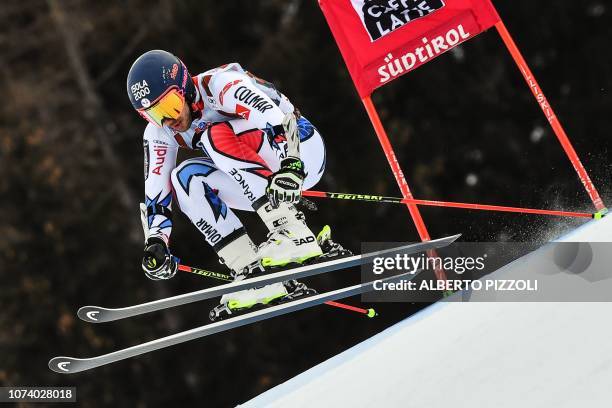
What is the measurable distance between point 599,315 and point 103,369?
13778mm

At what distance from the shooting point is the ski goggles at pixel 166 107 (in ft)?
20.0

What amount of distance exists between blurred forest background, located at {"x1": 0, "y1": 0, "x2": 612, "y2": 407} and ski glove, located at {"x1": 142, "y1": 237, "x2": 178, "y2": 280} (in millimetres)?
9040

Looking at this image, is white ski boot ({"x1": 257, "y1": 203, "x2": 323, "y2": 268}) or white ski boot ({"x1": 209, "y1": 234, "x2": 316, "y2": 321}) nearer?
white ski boot ({"x1": 257, "y1": 203, "x2": 323, "y2": 268})

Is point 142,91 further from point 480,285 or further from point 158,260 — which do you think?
point 480,285

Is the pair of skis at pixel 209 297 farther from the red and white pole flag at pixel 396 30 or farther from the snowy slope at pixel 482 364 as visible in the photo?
the red and white pole flag at pixel 396 30

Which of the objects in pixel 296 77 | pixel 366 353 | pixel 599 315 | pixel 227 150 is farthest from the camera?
pixel 296 77

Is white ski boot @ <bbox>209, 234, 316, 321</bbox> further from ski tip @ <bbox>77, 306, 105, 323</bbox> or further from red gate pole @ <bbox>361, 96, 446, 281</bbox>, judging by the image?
red gate pole @ <bbox>361, 96, 446, 281</bbox>

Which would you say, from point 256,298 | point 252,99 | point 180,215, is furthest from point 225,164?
point 180,215

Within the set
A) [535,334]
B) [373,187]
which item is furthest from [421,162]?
[535,334]

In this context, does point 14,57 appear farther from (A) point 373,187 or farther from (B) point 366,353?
(B) point 366,353

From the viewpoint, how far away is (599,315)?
435cm

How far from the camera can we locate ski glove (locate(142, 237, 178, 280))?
6.36 m

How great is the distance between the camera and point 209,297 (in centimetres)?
617

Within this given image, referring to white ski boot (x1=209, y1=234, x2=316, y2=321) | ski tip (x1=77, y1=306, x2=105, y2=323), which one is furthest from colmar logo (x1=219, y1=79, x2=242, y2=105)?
ski tip (x1=77, y1=306, x2=105, y2=323)
